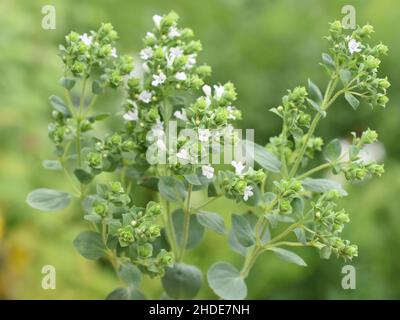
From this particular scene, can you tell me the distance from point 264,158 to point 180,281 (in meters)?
0.21

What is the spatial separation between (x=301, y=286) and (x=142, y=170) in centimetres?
109

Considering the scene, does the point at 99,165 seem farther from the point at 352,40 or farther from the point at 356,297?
the point at 356,297

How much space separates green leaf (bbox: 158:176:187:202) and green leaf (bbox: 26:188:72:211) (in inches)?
6.4

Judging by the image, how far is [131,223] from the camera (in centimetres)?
76

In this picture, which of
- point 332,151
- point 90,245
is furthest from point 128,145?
point 332,151

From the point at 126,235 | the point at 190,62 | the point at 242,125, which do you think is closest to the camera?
the point at 126,235

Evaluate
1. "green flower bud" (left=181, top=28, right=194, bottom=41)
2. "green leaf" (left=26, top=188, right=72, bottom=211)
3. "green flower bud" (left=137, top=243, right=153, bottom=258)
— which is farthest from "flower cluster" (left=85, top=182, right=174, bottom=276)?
"green flower bud" (left=181, top=28, right=194, bottom=41)

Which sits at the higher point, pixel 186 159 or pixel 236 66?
pixel 236 66

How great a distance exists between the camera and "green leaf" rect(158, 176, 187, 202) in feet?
2.68

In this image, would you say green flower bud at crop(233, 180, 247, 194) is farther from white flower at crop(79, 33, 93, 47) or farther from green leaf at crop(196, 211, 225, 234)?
white flower at crop(79, 33, 93, 47)

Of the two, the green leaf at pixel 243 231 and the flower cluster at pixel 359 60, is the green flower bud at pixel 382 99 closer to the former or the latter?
the flower cluster at pixel 359 60

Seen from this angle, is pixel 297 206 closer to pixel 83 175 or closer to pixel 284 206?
pixel 284 206
